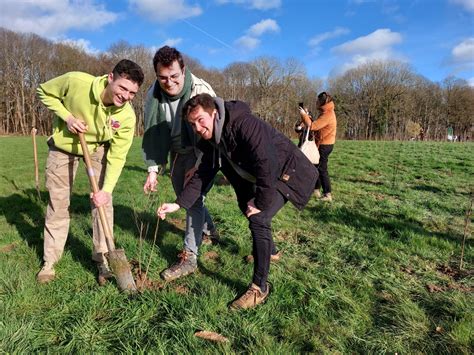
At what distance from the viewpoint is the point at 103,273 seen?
362 cm

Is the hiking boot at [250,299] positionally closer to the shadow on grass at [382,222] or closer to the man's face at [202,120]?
the man's face at [202,120]

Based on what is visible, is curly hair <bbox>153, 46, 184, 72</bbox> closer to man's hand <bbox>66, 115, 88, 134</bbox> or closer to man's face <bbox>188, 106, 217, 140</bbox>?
man's face <bbox>188, 106, 217, 140</bbox>

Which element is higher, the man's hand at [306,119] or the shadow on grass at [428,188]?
the man's hand at [306,119]

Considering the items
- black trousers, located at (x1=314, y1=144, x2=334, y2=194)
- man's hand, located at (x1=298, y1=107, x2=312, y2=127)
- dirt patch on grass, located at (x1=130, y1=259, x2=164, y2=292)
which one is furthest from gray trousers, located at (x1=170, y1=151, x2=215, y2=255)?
black trousers, located at (x1=314, y1=144, x2=334, y2=194)

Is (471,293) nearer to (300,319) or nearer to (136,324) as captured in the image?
(300,319)

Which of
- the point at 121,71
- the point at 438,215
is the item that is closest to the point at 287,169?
the point at 121,71

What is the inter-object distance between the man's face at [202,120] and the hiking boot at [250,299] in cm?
146

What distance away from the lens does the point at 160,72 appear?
331 centimetres

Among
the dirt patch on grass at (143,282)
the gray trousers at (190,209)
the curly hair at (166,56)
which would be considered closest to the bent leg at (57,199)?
the dirt patch on grass at (143,282)

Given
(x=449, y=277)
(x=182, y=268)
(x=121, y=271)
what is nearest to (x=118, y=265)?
(x=121, y=271)

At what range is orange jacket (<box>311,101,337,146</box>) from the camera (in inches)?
284

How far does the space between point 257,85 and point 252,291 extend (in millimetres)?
54208

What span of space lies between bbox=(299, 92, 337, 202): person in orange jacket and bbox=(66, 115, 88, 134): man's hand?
4.85 metres

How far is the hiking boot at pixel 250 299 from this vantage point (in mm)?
3119
